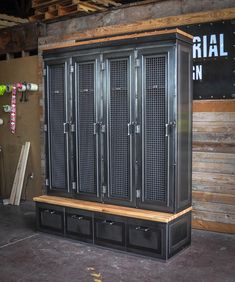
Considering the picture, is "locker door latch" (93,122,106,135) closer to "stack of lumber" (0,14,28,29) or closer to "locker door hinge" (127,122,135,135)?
"locker door hinge" (127,122,135,135)

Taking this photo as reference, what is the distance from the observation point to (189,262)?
406 cm

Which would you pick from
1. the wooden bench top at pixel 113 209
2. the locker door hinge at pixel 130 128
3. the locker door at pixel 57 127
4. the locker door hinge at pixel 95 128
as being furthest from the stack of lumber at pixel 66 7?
the wooden bench top at pixel 113 209

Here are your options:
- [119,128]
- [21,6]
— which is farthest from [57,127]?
[21,6]

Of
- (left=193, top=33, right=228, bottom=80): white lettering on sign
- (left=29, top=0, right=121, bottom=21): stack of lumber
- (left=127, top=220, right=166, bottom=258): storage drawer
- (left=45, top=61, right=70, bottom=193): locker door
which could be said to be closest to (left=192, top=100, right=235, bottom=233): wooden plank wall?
(left=193, top=33, right=228, bottom=80): white lettering on sign

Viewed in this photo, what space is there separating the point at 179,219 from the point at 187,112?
3.90 ft

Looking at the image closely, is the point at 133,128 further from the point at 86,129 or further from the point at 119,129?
the point at 86,129

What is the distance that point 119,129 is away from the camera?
14.7 feet

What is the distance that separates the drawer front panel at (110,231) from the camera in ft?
14.2

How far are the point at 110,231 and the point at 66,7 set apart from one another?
3627 millimetres

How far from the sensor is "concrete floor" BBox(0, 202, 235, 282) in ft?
12.3

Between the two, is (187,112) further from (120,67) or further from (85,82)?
(85,82)

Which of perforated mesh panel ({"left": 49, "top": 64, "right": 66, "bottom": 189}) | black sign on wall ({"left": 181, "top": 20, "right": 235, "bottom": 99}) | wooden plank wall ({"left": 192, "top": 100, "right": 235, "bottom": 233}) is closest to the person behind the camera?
black sign on wall ({"left": 181, "top": 20, "right": 235, "bottom": 99})

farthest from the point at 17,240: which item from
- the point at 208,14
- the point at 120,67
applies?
the point at 208,14

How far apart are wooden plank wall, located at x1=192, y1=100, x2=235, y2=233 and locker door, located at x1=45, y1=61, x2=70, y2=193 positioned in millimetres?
1679
